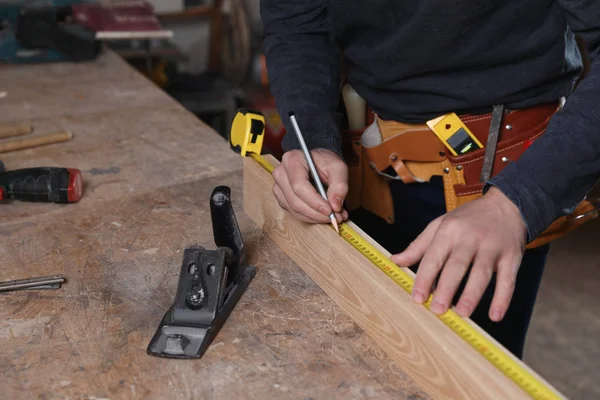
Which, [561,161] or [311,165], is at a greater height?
[561,161]

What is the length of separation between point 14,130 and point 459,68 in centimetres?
130

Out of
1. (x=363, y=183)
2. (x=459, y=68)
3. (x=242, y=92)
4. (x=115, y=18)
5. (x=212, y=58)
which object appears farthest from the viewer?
(x=212, y=58)

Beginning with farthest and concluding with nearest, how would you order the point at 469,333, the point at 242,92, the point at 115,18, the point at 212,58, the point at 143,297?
the point at 212,58 → the point at 242,92 → the point at 115,18 → the point at 143,297 → the point at 469,333

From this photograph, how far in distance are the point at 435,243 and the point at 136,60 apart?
2806 millimetres

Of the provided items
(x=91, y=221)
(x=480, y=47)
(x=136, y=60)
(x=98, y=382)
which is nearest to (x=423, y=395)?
(x=98, y=382)

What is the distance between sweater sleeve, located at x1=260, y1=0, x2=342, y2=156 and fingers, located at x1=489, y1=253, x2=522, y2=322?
21.0 inches

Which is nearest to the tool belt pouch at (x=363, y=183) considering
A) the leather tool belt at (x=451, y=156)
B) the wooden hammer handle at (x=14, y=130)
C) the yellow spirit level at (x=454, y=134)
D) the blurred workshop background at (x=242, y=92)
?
the leather tool belt at (x=451, y=156)

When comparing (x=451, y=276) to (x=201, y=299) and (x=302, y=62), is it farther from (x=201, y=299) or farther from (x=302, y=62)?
(x=302, y=62)

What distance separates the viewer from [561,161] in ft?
3.69

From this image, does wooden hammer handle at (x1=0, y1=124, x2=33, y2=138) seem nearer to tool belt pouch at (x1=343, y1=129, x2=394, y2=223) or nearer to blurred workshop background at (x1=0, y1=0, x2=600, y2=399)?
blurred workshop background at (x1=0, y1=0, x2=600, y2=399)

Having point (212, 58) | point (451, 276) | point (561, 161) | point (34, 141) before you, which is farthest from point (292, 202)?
point (212, 58)

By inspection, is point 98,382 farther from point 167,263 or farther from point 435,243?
point 435,243

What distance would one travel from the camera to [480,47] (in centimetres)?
134

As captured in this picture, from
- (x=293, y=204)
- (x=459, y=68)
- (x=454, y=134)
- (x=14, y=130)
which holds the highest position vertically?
(x=459, y=68)
